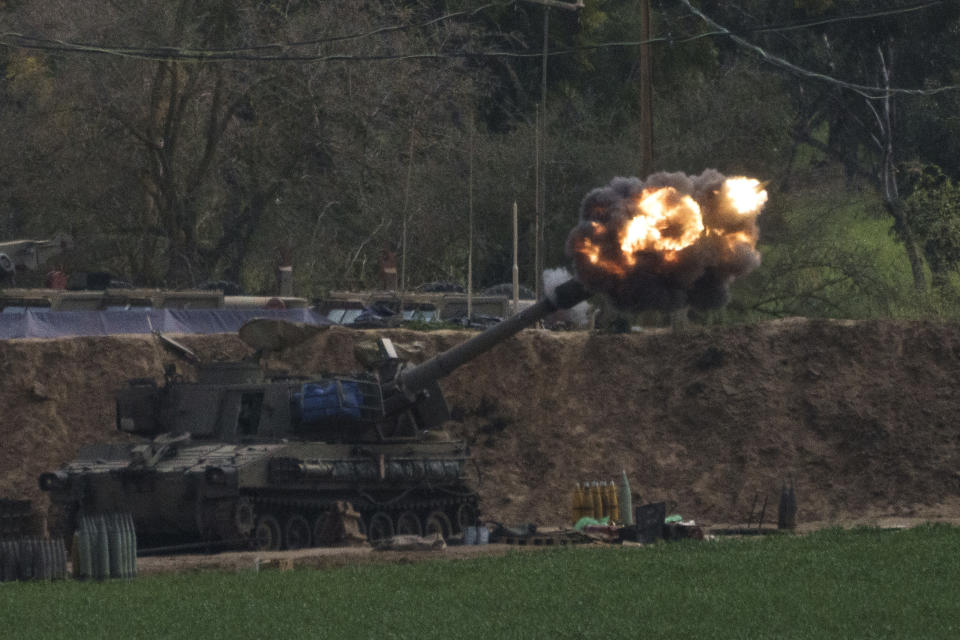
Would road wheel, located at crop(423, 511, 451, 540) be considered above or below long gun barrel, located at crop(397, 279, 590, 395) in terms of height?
below

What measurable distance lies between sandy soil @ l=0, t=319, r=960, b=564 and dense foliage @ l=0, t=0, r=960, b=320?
449 cm

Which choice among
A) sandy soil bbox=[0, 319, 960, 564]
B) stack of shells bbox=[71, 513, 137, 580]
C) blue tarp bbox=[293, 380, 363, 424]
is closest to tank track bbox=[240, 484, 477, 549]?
blue tarp bbox=[293, 380, 363, 424]

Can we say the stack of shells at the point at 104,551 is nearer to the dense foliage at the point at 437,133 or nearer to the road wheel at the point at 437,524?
the road wheel at the point at 437,524

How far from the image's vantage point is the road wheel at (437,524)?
30.6 m

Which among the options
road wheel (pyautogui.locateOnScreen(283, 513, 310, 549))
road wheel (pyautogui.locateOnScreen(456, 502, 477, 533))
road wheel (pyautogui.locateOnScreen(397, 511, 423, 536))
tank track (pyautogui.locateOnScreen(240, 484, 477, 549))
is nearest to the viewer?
tank track (pyautogui.locateOnScreen(240, 484, 477, 549))

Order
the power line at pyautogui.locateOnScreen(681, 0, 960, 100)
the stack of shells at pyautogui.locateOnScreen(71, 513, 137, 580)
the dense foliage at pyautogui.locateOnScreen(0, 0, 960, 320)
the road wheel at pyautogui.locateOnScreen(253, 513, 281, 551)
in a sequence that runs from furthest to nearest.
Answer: the dense foliage at pyautogui.locateOnScreen(0, 0, 960, 320)
the power line at pyautogui.locateOnScreen(681, 0, 960, 100)
the road wheel at pyautogui.locateOnScreen(253, 513, 281, 551)
the stack of shells at pyautogui.locateOnScreen(71, 513, 137, 580)

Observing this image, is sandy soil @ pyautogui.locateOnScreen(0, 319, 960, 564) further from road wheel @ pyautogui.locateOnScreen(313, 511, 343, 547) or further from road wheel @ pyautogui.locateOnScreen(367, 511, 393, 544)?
road wheel @ pyautogui.locateOnScreen(313, 511, 343, 547)

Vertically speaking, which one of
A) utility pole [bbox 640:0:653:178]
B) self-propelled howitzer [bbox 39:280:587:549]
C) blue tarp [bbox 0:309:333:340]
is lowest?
self-propelled howitzer [bbox 39:280:587:549]

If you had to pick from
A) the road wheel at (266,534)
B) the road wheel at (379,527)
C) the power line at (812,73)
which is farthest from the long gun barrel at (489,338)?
the power line at (812,73)

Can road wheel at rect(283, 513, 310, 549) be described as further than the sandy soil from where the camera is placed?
No

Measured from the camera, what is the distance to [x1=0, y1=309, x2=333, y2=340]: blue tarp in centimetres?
3694

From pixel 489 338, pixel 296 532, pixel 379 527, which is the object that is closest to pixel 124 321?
pixel 379 527

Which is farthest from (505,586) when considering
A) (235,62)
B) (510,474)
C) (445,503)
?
(235,62)

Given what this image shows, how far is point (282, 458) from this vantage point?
2722 cm
